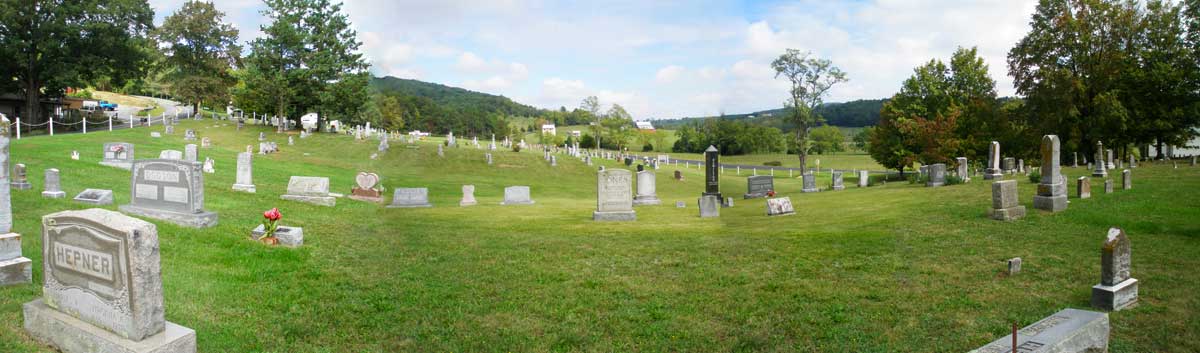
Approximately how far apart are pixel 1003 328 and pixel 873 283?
5.12 feet

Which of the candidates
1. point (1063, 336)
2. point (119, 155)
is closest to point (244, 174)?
point (119, 155)

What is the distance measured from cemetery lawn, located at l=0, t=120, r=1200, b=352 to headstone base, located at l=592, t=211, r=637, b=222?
0.78 m

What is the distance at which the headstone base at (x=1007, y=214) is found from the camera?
11.1m

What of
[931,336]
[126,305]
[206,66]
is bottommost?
[931,336]

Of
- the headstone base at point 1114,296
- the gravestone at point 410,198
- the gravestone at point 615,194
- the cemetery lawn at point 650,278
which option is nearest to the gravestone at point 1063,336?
the cemetery lawn at point 650,278

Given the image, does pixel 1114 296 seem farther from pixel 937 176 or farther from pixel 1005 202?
pixel 937 176

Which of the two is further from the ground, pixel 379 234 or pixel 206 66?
pixel 206 66

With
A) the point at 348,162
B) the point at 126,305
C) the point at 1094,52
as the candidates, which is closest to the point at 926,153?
the point at 1094,52

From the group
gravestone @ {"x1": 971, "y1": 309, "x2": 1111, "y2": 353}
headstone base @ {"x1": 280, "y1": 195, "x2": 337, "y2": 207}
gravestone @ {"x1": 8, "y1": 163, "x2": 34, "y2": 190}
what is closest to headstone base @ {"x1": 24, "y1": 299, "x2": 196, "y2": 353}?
gravestone @ {"x1": 971, "y1": 309, "x2": 1111, "y2": 353}

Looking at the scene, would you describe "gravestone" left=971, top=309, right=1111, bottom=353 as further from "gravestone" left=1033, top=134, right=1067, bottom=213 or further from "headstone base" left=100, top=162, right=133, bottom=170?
"headstone base" left=100, top=162, right=133, bottom=170

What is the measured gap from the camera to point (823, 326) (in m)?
5.32

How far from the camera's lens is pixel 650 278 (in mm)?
6949

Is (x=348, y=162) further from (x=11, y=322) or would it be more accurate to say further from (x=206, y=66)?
(x=11, y=322)

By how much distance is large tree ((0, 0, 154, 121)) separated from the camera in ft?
92.6
